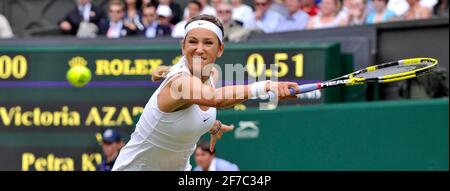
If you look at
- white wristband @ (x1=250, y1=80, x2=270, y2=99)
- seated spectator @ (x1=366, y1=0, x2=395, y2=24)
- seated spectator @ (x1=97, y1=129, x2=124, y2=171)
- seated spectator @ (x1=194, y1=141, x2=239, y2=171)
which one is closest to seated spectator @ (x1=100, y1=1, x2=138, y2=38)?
seated spectator @ (x1=97, y1=129, x2=124, y2=171)

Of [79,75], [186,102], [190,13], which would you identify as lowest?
[186,102]

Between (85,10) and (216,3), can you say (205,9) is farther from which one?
(85,10)

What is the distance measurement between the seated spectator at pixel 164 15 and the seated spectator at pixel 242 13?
76cm

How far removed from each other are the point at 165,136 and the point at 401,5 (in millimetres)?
7172

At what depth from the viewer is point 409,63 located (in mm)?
8242

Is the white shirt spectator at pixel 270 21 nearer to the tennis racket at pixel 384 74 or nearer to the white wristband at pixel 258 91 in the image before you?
the tennis racket at pixel 384 74

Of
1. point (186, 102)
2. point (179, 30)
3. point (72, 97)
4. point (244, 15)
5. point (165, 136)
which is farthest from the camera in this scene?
point (244, 15)

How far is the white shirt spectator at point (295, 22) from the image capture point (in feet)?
50.5

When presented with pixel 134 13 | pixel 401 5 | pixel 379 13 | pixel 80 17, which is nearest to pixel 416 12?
pixel 401 5

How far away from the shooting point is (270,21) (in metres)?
15.6

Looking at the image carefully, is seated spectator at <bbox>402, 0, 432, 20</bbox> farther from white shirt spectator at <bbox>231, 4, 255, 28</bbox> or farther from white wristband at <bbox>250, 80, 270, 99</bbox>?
white wristband at <bbox>250, 80, 270, 99</bbox>

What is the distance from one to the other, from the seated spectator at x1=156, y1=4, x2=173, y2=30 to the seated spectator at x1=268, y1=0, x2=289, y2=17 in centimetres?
121

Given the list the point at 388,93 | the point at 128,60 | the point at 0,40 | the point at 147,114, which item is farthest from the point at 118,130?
the point at 147,114

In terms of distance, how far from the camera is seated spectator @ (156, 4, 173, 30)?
1569 centimetres
